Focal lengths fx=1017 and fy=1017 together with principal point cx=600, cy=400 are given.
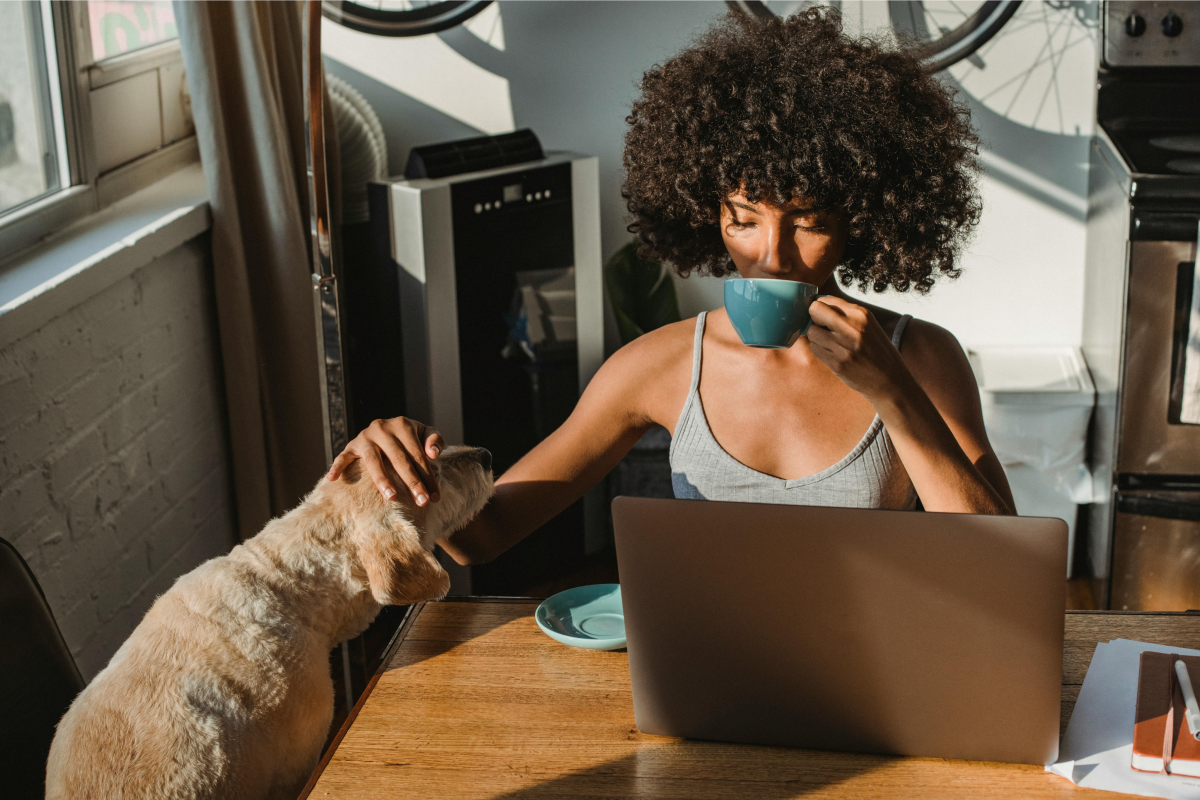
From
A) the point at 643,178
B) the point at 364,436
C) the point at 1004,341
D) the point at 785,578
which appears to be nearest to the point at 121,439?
the point at 364,436

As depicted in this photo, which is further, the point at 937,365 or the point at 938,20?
the point at 938,20

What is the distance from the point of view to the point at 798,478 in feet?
4.56

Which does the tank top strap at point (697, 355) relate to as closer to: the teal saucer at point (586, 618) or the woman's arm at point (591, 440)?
the woman's arm at point (591, 440)

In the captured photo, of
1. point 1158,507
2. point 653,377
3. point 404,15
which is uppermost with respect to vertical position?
point 404,15

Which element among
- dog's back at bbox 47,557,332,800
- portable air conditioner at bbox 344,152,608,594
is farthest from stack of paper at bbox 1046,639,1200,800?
portable air conditioner at bbox 344,152,608,594

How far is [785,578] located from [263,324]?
6.12 feet

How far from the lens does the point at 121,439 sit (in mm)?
1969

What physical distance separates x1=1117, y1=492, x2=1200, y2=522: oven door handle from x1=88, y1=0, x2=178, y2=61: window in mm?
2568

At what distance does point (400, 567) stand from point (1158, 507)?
2052mm

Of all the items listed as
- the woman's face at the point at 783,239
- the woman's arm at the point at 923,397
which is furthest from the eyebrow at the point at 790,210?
the woman's arm at the point at 923,397

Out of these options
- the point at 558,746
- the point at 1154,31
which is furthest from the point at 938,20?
the point at 558,746

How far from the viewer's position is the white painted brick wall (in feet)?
5.48

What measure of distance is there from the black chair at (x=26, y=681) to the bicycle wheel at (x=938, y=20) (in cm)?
234

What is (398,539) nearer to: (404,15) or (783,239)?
(783,239)
